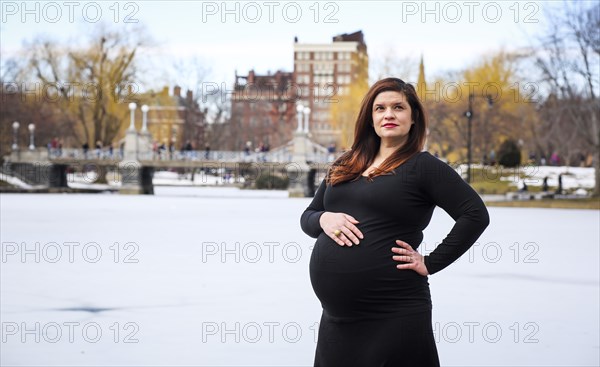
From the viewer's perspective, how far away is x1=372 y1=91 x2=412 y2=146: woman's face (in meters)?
3.55

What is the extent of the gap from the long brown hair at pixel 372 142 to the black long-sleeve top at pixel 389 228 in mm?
34

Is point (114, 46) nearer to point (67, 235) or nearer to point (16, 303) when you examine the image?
point (67, 235)

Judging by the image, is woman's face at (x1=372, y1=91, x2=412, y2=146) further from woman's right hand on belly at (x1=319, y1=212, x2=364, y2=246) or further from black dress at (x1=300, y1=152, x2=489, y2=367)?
woman's right hand on belly at (x1=319, y1=212, x2=364, y2=246)

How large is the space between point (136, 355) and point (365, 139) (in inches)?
144

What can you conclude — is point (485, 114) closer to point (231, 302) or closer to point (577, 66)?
point (577, 66)

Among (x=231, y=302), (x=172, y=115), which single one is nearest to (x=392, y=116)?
(x=231, y=302)

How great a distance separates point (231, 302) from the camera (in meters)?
9.55

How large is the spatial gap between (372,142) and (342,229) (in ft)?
1.40

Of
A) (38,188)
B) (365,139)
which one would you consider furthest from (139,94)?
(365,139)

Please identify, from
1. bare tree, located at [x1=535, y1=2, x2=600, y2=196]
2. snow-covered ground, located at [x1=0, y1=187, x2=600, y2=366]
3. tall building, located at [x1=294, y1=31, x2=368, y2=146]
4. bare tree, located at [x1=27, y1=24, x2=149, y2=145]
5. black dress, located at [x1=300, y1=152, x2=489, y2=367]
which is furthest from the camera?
tall building, located at [x1=294, y1=31, x2=368, y2=146]

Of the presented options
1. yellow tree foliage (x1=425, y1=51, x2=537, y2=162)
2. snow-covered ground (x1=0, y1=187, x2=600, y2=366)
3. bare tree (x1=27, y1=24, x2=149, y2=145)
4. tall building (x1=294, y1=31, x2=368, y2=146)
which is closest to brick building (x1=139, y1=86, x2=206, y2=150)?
bare tree (x1=27, y1=24, x2=149, y2=145)

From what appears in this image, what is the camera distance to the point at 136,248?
16016 mm

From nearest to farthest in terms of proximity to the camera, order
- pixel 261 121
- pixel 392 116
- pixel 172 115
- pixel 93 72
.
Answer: pixel 392 116 < pixel 93 72 < pixel 172 115 < pixel 261 121

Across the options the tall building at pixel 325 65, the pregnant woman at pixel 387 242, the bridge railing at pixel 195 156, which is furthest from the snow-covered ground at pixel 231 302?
the tall building at pixel 325 65
